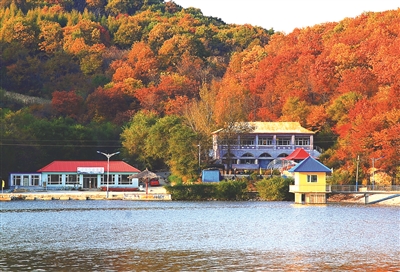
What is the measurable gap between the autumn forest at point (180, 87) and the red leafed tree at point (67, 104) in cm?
16

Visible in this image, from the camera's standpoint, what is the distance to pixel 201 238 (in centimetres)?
3616

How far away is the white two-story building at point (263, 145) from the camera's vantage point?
3125 inches

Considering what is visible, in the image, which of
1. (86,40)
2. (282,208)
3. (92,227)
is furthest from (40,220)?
(86,40)

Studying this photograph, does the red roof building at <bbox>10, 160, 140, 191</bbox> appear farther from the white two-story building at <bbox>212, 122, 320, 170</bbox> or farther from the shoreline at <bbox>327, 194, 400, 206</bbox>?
the shoreline at <bbox>327, 194, 400, 206</bbox>

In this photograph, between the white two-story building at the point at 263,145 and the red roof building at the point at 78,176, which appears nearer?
the red roof building at the point at 78,176

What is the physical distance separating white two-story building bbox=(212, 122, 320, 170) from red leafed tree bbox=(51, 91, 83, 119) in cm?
2030

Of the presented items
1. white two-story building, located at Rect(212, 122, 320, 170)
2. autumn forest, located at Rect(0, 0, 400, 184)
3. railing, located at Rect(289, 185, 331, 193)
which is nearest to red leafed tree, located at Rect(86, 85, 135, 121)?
autumn forest, located at Rect(0, 0, 400, 184)

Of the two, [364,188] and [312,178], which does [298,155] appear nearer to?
[364,188]

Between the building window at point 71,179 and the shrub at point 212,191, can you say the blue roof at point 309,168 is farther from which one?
the building window at point 71,179

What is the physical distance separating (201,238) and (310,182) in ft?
84.6

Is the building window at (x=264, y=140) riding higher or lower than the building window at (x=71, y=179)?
higher

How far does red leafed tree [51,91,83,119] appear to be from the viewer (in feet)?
301

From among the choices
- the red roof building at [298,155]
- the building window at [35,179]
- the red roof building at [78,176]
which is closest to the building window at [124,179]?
the red roof building at [78,176]

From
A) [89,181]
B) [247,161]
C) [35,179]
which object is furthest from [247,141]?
[35,179]
